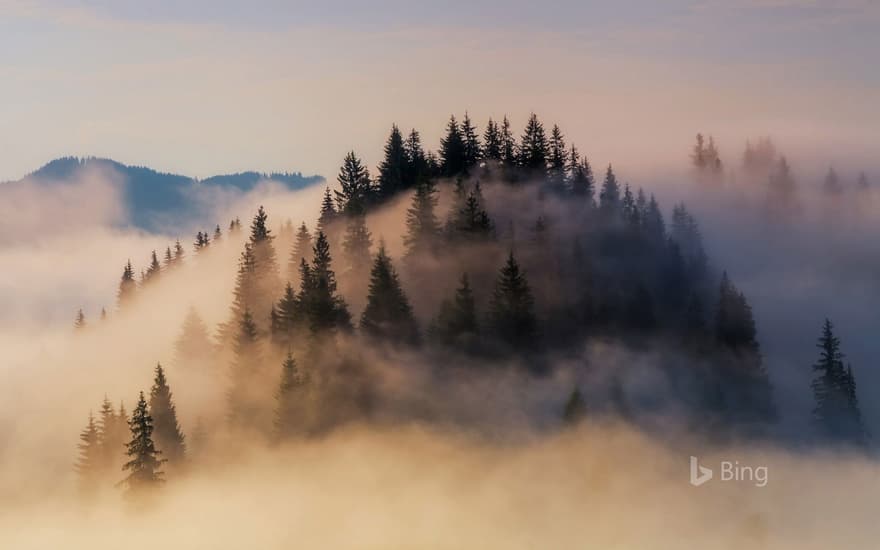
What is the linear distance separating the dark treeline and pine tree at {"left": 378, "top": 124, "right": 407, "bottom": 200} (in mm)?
229

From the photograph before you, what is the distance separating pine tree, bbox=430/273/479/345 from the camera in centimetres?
11862

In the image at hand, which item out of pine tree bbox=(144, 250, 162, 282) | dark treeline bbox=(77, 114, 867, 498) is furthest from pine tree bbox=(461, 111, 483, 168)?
pine tree bbox=(144, 250, 162, 282)

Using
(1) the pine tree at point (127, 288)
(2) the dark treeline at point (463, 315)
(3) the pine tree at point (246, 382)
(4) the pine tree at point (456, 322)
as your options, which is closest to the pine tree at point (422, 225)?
(2) the dark treeline at point (463, 315)

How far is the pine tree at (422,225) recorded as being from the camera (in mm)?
129500

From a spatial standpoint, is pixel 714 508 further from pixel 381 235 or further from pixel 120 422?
pixel 120 422

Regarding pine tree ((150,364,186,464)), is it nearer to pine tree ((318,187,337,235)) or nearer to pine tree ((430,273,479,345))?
pine tree ((430,273,479,345))

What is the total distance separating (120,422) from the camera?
11706 cm

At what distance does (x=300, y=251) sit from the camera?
143 m

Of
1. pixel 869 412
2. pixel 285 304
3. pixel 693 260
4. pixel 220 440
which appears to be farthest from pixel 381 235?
pixel 869 412

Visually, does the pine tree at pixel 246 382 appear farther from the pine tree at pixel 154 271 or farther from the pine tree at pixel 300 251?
the pine tree at pixel 154 271

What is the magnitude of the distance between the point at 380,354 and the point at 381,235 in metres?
24.6

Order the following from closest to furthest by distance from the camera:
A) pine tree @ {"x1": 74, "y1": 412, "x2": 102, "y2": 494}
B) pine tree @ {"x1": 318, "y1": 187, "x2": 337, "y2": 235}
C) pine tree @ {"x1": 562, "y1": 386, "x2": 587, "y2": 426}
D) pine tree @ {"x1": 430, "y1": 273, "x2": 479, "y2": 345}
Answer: pine tree @ {"x1": 562, "y1": 386, "x2": 587, "y2": 426} → pine tree @ {"x1": 74, "y1": 412, "x2": 102, "y2": 494} → pine tree @ {"x1": 430, "y1": 273, "x2": 479, "y2": 345} → pine tree @ {"x1": 318, "y1": 187, "x2": 337, "y2": 235}

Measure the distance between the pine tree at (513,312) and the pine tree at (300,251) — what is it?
31.9 m

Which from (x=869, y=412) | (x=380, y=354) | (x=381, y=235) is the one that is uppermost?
(x=381, y=235)
